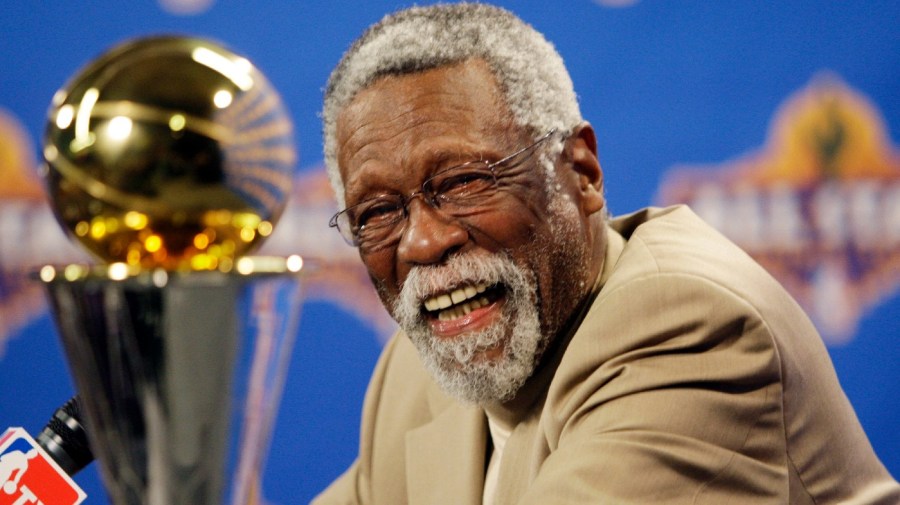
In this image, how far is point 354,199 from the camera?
1.39 meters

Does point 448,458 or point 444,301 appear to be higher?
point 444,301

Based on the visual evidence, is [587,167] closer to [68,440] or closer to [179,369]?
[68,440]

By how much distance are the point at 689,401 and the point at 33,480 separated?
25.1 inches

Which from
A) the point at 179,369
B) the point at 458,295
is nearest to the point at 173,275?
the point at 179,369

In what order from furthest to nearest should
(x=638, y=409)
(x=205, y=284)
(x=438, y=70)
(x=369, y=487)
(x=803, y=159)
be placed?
(x=803, y=159)
(x=369, y=487)
(x=438, y=70)
(x=638, y=409)
(x=205, y=284)

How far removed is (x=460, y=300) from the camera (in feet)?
4.30

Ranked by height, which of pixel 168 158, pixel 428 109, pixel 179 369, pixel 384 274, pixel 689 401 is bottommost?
pixel 689 401

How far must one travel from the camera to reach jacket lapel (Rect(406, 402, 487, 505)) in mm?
1535

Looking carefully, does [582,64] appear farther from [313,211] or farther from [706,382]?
[706,382]

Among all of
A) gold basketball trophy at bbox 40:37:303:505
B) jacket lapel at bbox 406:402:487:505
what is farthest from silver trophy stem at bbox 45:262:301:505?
jacket lapel at bbox 406:402:487:505

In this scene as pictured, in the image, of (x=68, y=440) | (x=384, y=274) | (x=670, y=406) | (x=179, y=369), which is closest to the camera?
(x=179, y=369)

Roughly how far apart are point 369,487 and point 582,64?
124 centimetres

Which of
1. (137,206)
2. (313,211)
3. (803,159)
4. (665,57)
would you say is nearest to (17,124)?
(313,211)

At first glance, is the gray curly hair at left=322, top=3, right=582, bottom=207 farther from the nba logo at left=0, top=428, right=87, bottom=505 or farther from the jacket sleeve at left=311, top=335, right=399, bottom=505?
the nba logo at left=0, top=428, right=87, bottom=505
